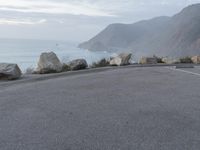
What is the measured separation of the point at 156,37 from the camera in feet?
349

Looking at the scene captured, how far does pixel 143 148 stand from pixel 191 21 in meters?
90.6

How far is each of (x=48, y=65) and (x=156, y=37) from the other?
93.2m

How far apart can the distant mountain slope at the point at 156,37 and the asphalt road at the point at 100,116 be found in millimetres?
54466

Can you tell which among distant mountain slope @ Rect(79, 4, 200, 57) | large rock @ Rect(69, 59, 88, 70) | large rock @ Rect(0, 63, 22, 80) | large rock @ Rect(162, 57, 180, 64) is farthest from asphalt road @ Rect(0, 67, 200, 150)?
distant mountain slope @ Rect(79, 4, 200, 57)

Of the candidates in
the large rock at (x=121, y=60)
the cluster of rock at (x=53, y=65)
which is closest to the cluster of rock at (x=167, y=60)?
the large rock at (x=121, y=60)

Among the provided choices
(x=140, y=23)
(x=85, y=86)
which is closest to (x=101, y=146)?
(x=85, y=86)

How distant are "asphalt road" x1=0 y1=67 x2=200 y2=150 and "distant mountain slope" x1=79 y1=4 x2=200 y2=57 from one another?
5447cm

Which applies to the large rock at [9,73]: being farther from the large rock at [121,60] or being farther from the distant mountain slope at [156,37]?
the distant mountain slope at [156,37]

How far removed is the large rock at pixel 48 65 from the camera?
1566 centimetres

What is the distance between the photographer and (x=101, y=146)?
557 centimetres

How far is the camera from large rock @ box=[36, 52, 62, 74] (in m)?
15.7

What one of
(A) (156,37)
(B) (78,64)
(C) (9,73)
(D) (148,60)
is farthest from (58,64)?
(A) (156,37)

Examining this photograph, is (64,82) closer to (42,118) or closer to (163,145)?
(42,118)

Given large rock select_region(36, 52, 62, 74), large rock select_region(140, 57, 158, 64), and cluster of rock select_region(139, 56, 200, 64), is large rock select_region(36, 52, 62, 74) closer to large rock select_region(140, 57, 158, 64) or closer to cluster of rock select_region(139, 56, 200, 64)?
large rock select_region(140, 57, 158, 64)
